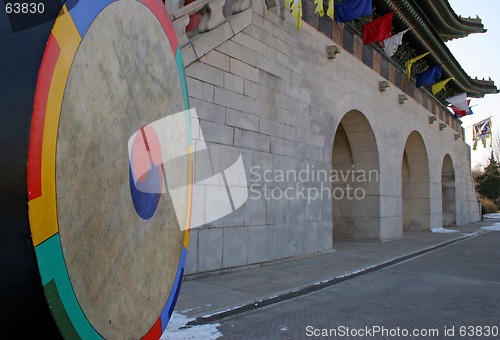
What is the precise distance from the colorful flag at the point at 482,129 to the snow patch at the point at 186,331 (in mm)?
33536

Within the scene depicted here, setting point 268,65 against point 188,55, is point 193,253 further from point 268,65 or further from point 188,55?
point 268,65

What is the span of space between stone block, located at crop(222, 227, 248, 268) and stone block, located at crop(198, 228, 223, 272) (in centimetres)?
14

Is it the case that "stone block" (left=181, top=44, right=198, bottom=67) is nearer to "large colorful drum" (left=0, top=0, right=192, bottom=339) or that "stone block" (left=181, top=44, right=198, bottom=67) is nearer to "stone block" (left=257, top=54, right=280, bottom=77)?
"stone block" (left=257, top=54, right=280, bottom=77)

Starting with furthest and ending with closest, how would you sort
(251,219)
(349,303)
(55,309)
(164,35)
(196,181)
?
(251,219), (196,181), (349,303), (164,35), (55,309)

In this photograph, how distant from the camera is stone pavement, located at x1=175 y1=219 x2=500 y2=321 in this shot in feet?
17.9

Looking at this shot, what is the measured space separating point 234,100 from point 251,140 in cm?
87

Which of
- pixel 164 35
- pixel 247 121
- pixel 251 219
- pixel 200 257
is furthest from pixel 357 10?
pixel 164 35

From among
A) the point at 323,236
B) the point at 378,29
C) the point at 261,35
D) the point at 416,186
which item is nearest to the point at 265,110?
the point at 261,35

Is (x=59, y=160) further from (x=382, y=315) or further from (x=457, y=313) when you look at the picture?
(x=457, y=313)

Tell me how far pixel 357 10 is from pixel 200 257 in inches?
329

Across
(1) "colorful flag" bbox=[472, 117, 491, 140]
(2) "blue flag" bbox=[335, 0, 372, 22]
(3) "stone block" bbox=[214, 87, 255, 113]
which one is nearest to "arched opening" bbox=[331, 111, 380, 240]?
(2) "blue flag" bbox=[335, 0, 372, 22]

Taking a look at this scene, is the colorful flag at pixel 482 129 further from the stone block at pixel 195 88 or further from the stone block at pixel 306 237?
the stone block at pixel 195 88

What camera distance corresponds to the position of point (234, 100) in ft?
25.5

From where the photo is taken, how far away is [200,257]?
6.91 meters
